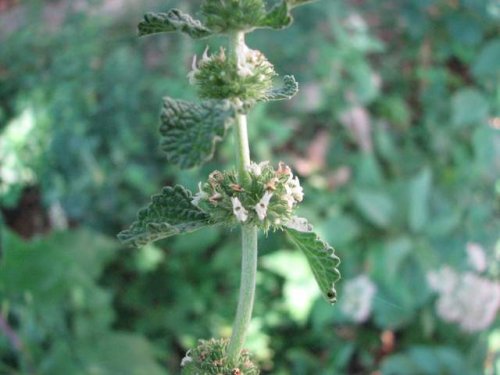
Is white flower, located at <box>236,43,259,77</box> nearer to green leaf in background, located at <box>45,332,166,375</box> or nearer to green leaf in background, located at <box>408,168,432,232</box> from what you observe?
green leaf in background, located at <box>45,332,166,375</box>

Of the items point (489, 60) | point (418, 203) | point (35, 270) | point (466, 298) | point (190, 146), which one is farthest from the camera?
point (489, 60)

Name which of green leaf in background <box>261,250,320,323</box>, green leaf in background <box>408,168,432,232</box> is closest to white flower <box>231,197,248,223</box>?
green leaf in background <box>261,250,320,323</box>

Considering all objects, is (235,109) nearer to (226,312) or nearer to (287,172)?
(287,172)

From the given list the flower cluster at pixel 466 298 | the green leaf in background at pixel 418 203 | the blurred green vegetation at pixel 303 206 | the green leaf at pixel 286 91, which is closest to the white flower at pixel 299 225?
the green leaf at pixel 286 91

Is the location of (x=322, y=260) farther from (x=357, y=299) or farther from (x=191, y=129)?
(x=357, y=299)

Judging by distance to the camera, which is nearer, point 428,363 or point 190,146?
point 190,146

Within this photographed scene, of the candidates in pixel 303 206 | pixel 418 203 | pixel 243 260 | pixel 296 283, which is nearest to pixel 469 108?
pixel 418 203
